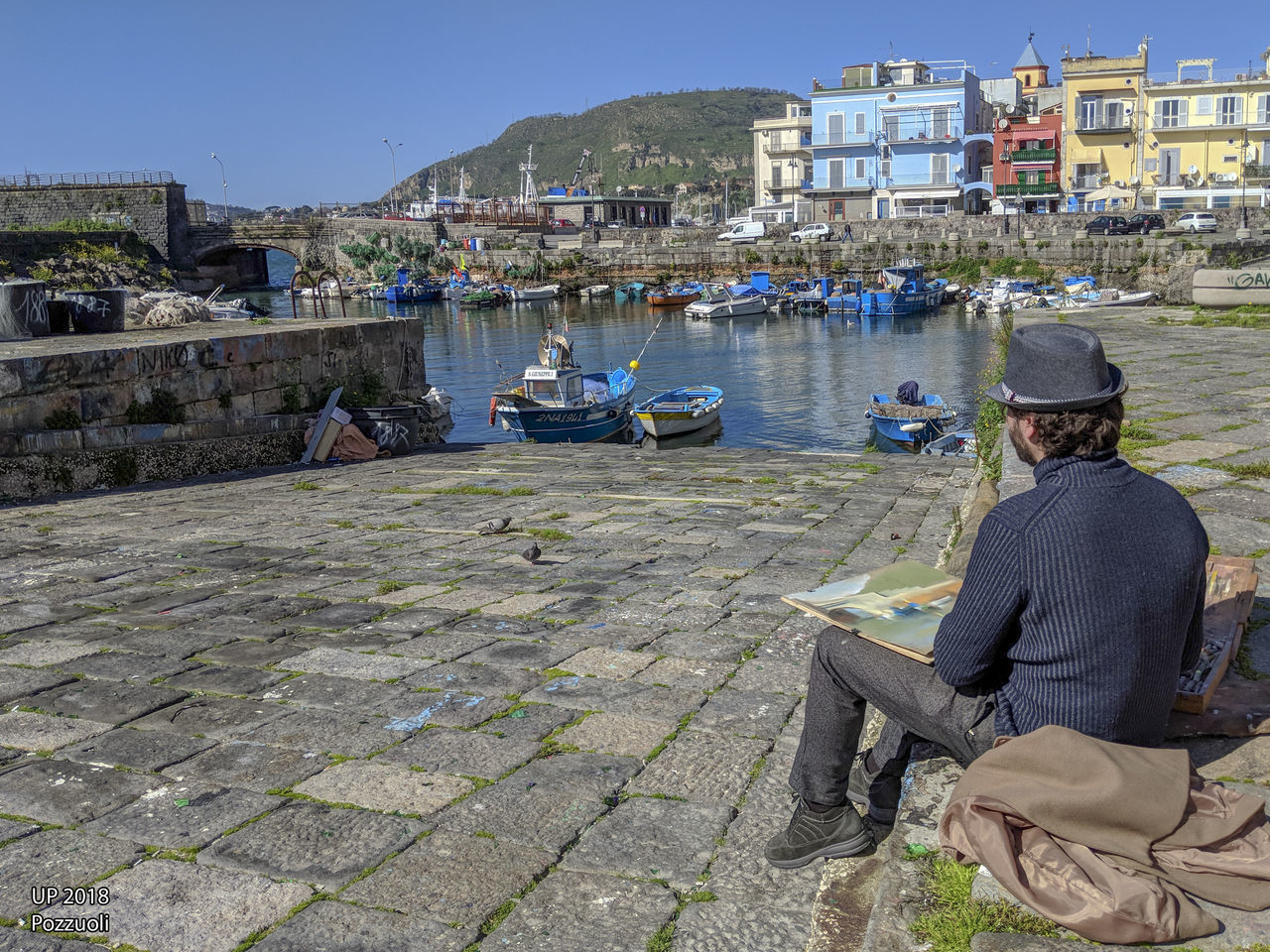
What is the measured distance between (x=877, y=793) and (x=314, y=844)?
154 centimetres

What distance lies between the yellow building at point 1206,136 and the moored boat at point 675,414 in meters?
38.7

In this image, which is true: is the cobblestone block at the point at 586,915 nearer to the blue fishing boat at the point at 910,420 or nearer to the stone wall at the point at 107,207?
the blue fishing boat at the point at 910,420

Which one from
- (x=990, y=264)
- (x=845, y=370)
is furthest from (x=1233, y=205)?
(x=845, y=370)

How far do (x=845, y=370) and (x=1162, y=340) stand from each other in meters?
22.0

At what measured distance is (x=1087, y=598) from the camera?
2.26 meters

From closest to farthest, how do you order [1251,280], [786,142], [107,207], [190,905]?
[190,905]
[1251,280]
[107,207]
[786,142]

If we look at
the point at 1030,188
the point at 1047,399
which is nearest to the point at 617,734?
the point at 1047,399

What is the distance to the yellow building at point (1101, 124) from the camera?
54.2 meters

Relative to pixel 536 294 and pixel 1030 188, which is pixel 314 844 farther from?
pixel 1030 188

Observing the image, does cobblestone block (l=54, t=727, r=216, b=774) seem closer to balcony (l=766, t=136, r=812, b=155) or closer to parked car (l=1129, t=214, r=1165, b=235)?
parked car (l=1129, t=214, r=1165, b=235)

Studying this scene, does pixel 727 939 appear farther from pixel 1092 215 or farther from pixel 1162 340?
pixel 1092 215

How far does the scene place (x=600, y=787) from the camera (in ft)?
10.6

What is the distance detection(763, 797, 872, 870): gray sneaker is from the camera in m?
2.72

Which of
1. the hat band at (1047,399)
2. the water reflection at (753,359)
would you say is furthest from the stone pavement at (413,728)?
the water reflection at (753,359)
